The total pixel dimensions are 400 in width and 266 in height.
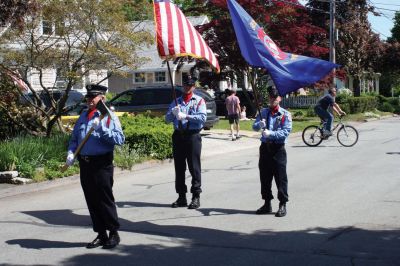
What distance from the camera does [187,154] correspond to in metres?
8.86

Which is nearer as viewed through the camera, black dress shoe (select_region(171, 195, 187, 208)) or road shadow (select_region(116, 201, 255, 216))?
road shadow (select_region(116, 201, 255, 216))

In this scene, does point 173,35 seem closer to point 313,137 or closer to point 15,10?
point 15,10

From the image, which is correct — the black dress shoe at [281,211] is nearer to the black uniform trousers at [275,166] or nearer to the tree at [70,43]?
the black uniform trousers at [275,166]

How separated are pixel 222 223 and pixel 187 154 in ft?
4.68

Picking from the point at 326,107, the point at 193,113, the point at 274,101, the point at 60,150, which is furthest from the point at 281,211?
the point at 326,107

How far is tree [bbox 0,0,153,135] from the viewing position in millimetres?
14469

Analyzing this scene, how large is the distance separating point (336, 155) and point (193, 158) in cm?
774

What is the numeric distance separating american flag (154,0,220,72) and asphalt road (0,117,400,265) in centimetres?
238

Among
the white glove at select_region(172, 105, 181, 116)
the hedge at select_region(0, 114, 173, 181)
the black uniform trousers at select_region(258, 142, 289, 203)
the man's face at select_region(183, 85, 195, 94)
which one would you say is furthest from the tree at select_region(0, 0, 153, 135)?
the black uniform trousers at select_region(258, 142, 289, 203)

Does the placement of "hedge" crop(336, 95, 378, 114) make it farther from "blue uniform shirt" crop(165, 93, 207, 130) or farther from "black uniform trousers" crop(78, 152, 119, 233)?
"black uniform trousers" crop(78, 152, 119, 233)

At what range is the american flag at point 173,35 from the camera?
8.97 m

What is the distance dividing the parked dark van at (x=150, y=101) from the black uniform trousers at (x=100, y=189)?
1427cm

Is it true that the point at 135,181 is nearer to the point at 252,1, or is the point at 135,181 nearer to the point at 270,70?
the point at 270,70

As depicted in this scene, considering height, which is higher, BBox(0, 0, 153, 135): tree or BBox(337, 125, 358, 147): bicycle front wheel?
BBox(0, 0, 153, 135): tree
